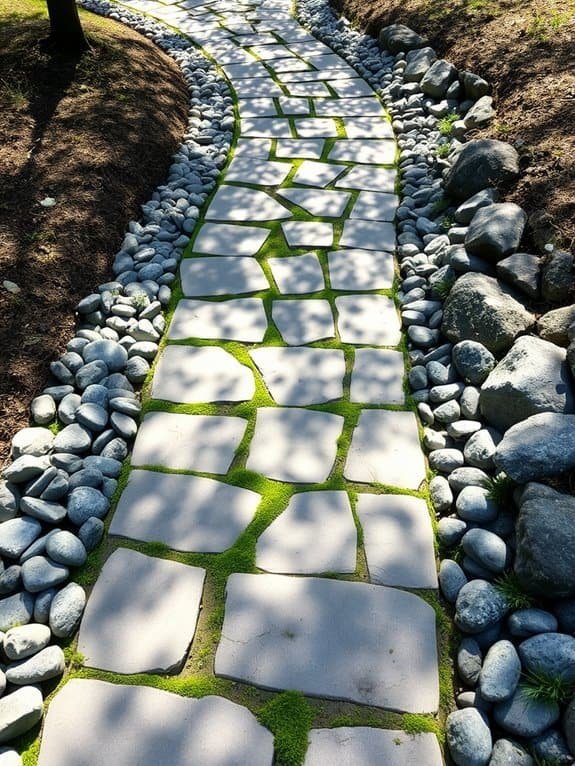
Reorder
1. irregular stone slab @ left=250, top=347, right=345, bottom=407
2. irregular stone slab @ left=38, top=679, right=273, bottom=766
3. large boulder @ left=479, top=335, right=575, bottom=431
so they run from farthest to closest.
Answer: irregular stone slab @ left=250, top=347, right=345, bottom=407
large boulder @ left=479, top=335, right=575, bottom=431
irregular stone slab @ left=38, top=679, right=273, bottom=766

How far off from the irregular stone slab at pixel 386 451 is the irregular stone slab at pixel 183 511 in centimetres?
46

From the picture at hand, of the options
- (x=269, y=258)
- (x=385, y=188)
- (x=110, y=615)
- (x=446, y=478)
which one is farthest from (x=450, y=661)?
(x=385, y=188)

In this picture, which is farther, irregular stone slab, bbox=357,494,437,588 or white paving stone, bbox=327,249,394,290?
white paving stone, bbox=327,249,394,290

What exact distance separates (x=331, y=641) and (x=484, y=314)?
171 cm

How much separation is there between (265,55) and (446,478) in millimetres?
5784

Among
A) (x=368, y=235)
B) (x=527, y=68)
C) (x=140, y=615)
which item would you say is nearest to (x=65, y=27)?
(x=368, y=235)

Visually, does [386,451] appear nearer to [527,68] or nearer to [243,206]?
Result: [243,206]

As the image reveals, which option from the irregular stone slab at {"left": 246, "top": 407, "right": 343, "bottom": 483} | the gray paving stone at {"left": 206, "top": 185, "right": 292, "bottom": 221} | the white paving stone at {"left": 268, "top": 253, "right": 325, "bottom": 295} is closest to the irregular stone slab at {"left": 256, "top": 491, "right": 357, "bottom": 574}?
the irregular stone slab at {"left": 246, "top": 407, "right": 343, "bottom": 483}

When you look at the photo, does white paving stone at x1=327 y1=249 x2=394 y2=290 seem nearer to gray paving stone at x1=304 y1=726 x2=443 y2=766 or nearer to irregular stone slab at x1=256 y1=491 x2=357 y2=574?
irregular stone slab at x1=256 y1=491 x2=357 y2=574

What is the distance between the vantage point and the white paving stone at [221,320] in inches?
125

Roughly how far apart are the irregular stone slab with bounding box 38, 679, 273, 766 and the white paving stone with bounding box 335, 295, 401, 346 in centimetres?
189

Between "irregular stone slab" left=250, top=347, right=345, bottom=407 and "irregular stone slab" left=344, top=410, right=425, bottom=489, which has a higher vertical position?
"irregular stone slab" left=344, top=410, right=425, bottom=489

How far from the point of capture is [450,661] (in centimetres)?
195

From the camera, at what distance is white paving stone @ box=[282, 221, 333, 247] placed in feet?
12.6
